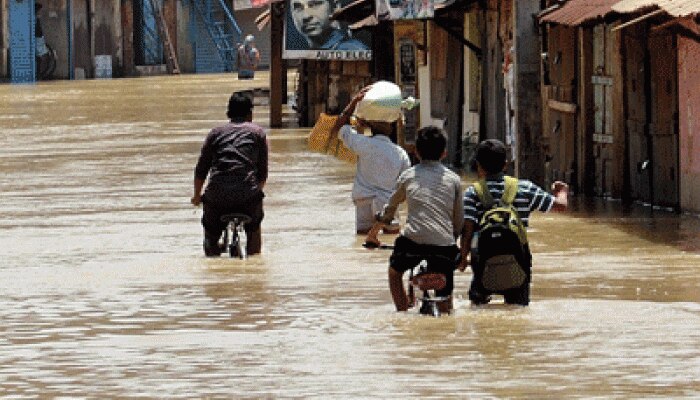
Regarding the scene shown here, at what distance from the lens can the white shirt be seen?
15.1m

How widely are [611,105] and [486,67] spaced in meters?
4.78

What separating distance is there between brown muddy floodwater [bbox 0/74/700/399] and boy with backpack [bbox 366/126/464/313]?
1.06 feet

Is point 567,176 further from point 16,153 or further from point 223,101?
point 223,101

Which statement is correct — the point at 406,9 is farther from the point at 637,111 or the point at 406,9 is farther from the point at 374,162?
the point at 374,162

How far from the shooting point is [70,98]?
5078 centimetres

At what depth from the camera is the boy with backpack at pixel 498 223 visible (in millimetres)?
11031

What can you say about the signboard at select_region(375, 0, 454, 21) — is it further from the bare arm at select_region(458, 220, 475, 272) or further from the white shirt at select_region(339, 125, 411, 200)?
the bare arm at select_region(458, 220, 475, 272)

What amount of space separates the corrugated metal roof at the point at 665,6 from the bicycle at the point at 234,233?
3.55 m

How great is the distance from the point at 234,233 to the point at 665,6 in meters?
3.85

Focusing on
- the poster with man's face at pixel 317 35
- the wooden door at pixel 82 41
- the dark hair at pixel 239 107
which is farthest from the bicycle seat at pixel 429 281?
the wooden door at pixel 82 41

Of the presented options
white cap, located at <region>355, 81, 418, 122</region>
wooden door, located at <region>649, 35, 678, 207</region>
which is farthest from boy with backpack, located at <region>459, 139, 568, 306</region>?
wooden door, located at <region>649, 35, 678, 207</region>

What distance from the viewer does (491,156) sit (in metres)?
11.1

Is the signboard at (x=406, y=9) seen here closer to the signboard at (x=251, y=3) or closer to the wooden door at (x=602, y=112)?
the wooden door at (x=602, y=112)

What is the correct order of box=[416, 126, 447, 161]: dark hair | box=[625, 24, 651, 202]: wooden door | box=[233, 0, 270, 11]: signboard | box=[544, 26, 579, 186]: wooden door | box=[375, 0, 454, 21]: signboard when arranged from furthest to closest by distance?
box=[233, 0, 270, 11]: signboard < box=[375, 0, 454, 21]: signboard < box=[544, 26, 579, 186]: wooden door < box=[625, 24, 651, 202]: wooden door < box=[416, 126, 447, 161]: dark hair
